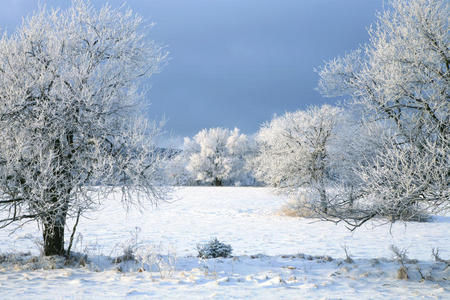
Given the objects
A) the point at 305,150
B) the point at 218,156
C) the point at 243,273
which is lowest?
the point at 243,273

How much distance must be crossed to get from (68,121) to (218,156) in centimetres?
4576


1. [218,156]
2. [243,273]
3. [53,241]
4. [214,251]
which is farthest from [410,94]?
[218,156]

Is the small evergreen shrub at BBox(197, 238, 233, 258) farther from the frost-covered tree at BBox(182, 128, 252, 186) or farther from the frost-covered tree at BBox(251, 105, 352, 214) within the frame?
the frost-covered tree at BBox(182, 128, 252, 186)

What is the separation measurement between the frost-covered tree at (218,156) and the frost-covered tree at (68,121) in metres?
41.8

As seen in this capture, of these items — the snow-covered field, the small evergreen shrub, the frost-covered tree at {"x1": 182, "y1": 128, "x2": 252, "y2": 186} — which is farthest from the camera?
the frost-covered tree at {"x1": 182, "y1": 128, "x2": 252, "y2": 186}

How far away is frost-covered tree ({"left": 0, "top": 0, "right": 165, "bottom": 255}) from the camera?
20.8ft

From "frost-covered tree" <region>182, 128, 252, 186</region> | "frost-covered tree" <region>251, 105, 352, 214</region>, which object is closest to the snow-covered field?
"frost-covered tree" <region>251, 105, 352, 214</region>

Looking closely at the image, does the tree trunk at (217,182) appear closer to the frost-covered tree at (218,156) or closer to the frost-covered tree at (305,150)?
the frost-covered tree at (218,156)

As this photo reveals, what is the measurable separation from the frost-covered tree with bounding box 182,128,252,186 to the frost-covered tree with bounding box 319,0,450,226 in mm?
42737

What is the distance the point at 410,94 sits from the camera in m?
6.30

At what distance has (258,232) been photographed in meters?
14.4

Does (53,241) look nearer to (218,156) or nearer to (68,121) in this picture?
(68,121)

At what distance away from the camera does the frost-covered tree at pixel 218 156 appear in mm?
50906

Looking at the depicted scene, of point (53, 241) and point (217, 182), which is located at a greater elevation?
point (217, 182)
